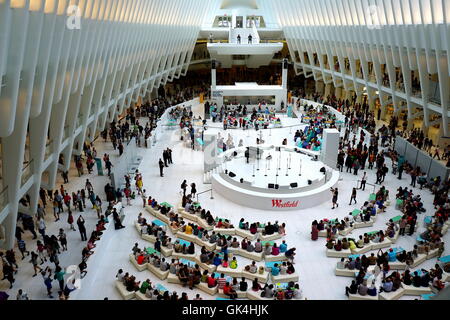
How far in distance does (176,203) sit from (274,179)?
4922 millimetres

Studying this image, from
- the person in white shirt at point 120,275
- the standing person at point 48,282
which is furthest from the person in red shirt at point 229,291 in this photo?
the standing person at point 48,282

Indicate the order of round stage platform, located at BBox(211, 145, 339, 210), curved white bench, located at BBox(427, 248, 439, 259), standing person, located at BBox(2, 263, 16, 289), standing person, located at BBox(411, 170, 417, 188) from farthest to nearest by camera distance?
standing person, located at BBox(411, 170, 417, 188)
round stage platform, located at BBox(211, 145, 339, 210)
curved white bench, located at BBox(427, 248, 439, 259)
standing person, located at BBox(2, 263, 16, 289)

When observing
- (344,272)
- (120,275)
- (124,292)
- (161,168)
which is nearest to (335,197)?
(344,272)

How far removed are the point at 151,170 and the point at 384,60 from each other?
1934 cm

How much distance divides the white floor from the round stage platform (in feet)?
1.34

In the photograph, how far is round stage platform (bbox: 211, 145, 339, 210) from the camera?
17719mm

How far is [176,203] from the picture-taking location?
59.6ft

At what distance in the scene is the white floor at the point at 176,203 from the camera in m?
12.4

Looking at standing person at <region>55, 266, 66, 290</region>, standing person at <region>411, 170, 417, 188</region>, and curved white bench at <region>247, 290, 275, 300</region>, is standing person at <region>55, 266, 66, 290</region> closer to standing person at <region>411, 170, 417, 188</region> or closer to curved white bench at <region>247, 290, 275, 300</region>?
curved white bench at <region>247, 290, 275, 300</region>

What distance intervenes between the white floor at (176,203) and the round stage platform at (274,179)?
0.41 m

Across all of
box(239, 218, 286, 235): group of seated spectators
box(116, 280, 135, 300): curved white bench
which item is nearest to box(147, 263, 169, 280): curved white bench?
box(116, 280, 135, 300): curved white bench

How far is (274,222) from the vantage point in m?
16.6
